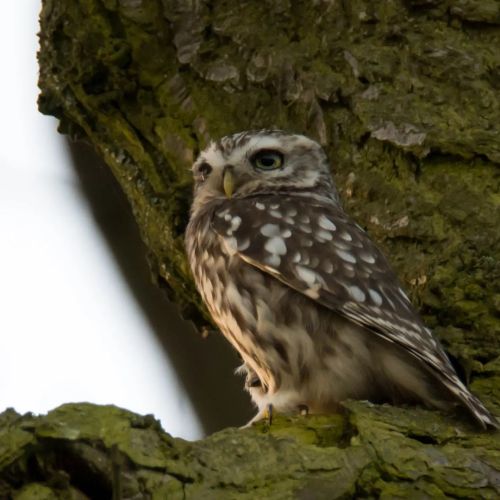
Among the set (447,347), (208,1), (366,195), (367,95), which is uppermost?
(208,1)

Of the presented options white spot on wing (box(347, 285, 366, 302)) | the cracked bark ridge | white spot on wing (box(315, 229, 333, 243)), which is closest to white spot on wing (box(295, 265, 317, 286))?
white spot on wing (box(347, 285, 366, 302))

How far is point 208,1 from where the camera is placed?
376 centimetres

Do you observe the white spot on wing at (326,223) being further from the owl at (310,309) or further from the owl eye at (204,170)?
the owl eye at (204,170)

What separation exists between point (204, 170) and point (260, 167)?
0.68ft

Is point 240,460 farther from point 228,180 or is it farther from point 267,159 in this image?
point 267,159

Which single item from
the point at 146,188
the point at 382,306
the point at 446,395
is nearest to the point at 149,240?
the point at 146,188

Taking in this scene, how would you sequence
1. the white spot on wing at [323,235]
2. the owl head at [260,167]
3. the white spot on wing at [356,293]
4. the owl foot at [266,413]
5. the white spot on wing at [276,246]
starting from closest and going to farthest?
1. the owl foot at [266,413]
2. the white spot on wing at [356,293]
3. the white spot on wing at [276,246]
4. the white spot on wing at [323,235]
5. the owl head at [260,167]

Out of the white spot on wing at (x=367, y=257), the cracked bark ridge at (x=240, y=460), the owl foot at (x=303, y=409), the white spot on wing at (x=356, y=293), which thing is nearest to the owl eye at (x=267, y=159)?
the white spot on wing at (x=367, y=257)

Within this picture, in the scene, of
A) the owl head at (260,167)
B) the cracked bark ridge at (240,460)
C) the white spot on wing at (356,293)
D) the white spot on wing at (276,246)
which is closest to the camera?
the cracked bark ridge at (240,460)

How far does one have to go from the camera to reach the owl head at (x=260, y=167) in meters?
3.65

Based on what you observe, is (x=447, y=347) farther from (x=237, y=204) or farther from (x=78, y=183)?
(x=78, y=183)

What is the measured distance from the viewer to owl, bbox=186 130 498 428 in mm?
2918

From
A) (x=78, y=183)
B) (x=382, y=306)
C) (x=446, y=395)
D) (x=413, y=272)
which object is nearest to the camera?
(x=446, y=395)

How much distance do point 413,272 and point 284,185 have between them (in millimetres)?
729
